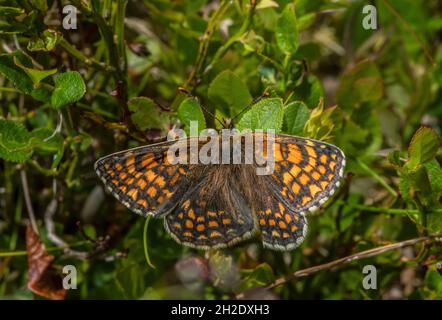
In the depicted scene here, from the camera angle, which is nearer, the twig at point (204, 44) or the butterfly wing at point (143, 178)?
the butterfly wing at point (143, 178)

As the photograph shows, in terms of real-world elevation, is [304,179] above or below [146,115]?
below

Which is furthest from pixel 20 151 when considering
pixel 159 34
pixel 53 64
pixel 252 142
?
pixel 159 34

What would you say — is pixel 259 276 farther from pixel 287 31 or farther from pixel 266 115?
pixel 287 31

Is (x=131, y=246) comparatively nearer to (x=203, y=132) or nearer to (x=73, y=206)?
(x=73, y=206)

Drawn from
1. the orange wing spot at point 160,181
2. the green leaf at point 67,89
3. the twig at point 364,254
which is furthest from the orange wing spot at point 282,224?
the green leaf at point 67,89

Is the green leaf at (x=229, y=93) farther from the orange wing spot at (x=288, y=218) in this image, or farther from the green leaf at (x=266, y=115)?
the orange wing spot at (x=288, y=218)

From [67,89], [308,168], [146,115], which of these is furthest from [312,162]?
[67,89]

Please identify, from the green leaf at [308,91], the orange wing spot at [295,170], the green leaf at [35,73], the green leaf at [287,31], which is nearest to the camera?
the green leaf at [35,73]

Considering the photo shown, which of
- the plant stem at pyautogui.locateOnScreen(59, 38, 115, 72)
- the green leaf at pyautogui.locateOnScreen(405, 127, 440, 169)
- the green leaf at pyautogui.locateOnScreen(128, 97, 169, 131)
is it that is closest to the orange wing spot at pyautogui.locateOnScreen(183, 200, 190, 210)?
the green leaf at pyautogui.locateOnScreen(128, 97, 169, 131)
